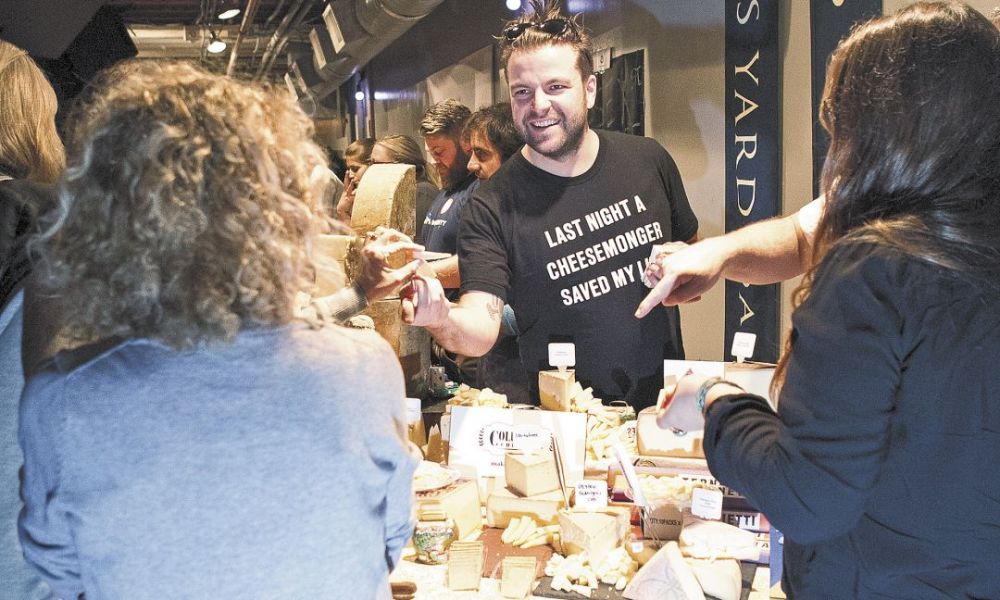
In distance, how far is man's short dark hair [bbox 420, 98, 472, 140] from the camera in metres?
4.55

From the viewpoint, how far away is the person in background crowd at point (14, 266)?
4.33 feet

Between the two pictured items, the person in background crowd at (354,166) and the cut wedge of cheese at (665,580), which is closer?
the cut wedge of cheese at (665,580)

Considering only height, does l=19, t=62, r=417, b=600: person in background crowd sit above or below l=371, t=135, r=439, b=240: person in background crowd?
below

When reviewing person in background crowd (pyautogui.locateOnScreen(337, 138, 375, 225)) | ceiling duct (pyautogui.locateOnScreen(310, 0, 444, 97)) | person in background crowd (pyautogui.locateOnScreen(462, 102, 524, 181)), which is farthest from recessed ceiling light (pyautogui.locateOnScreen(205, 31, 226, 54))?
person in background crowd (pyautogui.locateOnScreen(462, 102, 524, 181))

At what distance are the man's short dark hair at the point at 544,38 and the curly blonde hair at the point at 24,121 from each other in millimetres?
1357

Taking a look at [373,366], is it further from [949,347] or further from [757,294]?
[757,294]

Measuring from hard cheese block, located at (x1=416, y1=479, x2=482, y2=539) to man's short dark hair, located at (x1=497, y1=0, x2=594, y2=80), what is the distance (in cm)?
136

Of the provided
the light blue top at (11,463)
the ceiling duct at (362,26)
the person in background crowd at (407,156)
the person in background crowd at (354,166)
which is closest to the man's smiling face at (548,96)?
the light blue top at (11,463)

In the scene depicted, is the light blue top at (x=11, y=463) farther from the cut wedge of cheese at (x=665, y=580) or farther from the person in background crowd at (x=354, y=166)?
the person in background crowd at (x=354, y=166)

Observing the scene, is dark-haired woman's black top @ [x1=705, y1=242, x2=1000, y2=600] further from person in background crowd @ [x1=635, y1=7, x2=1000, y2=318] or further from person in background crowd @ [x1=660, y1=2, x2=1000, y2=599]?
person in background crowd @ [x1=635, y1=7, x2=1000, y2=318]

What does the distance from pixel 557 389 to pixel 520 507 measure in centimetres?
44

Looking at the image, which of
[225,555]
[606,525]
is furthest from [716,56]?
[225,555]

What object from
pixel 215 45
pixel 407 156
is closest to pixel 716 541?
pixel 407 156

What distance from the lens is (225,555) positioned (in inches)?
38.6
